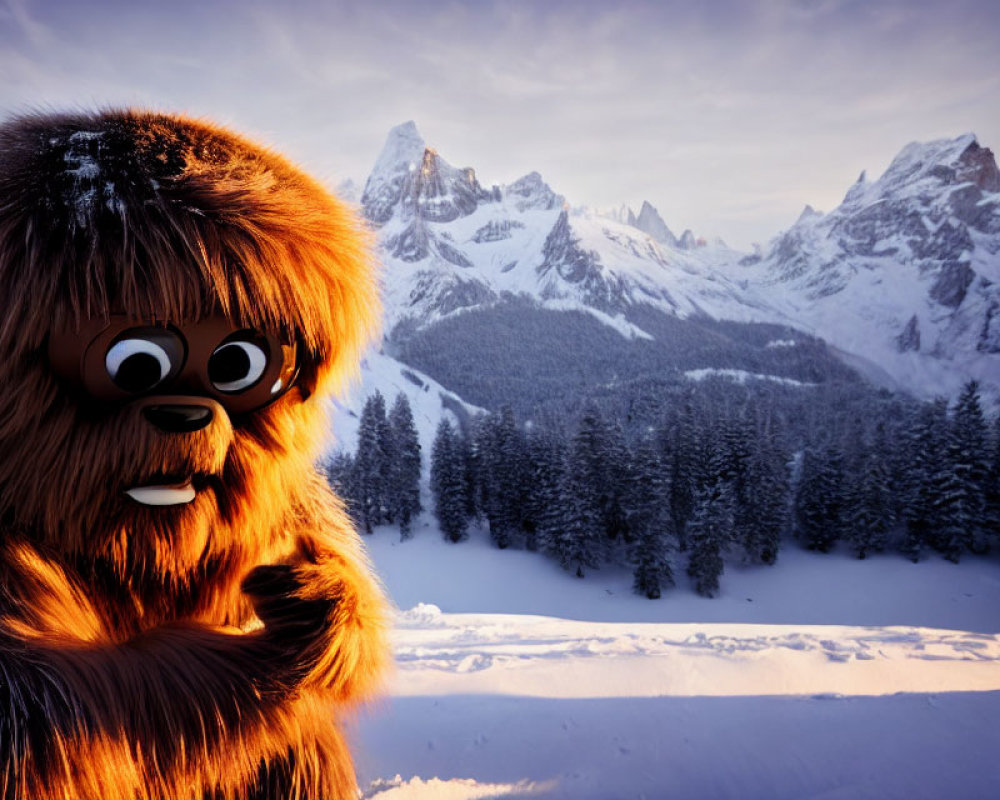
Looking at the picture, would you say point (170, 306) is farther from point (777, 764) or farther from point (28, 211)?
point (777, 764)

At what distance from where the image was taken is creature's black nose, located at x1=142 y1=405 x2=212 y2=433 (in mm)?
815

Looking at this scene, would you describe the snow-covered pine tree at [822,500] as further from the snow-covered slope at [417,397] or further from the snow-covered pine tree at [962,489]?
the snow-covered slope at [417,397]

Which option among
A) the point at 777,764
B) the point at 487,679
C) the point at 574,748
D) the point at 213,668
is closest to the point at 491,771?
the point at 574,748

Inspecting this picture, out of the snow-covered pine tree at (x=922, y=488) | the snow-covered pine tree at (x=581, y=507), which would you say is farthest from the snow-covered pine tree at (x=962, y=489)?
the snow-covered pine tree at (x=581, y=507)

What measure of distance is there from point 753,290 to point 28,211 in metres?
191

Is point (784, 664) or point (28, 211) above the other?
point (28, 211)

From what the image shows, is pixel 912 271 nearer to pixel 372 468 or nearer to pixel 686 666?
pixel 372 468

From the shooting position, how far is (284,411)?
40.9 inches

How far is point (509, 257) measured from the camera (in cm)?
16550

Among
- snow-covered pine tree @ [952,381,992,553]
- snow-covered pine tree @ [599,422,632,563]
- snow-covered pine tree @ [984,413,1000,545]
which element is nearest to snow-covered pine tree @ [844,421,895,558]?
snow-covered pine tree @ [952,381,992,553]

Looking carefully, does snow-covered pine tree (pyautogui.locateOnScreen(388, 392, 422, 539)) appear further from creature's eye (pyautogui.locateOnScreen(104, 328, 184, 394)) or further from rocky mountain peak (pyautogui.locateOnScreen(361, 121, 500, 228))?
rocky mountain peak (pyautogui.locateOnScreen(361, 121, 500, 228))

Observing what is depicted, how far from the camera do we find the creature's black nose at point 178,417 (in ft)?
2.67

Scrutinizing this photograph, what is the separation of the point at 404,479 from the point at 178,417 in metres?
22.8

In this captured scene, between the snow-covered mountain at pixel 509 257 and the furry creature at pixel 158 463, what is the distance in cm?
12298
